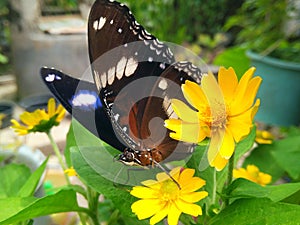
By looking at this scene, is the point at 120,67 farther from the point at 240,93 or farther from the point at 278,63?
the point at 278,63

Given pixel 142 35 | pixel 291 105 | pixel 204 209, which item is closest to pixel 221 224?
pixel 204 209

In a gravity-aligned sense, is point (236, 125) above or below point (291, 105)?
above

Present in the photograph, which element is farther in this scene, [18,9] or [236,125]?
[18,9]

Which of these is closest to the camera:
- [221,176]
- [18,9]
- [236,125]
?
[236,125]

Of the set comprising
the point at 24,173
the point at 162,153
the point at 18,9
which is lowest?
the point at 18,9

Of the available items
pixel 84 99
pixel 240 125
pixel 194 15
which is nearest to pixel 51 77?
pixel 84 99

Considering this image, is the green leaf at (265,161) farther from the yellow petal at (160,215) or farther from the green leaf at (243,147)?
the yellow petal at (160,215)

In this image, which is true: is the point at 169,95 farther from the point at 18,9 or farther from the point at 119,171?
the point at 18,9
